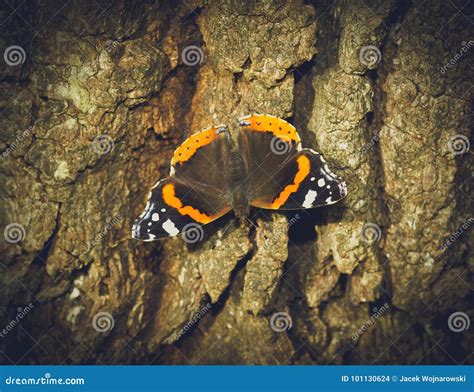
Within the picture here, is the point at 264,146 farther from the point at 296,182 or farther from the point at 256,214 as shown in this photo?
the point at 256,214

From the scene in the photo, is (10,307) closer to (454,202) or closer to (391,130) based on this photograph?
(391,130)

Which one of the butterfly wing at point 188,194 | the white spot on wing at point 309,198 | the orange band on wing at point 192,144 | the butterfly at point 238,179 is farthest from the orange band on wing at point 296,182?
the orange band on wing at point 192,144

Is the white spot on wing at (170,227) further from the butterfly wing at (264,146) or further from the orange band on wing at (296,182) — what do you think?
the orange band on wing at (296,182)

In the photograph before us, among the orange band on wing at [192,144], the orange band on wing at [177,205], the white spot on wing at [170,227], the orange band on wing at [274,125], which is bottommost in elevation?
the white spot on wing at [170,227]

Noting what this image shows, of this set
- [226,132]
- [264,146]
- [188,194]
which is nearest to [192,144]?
[226,132]

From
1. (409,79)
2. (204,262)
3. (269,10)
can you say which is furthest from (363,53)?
(204,262)

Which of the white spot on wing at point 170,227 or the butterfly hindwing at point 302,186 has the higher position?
the butterfly hindwing at point 302,186

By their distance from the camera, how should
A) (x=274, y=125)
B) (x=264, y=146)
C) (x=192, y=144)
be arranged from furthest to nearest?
(x=264, y=146), (x=192, y=144), (x=274, y=125)
